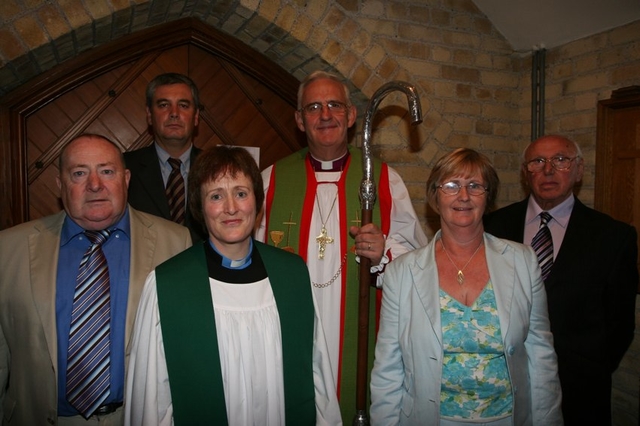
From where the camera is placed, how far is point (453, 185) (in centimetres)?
207

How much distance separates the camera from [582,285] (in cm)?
263

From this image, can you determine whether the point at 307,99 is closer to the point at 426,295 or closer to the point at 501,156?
the point at 426,295

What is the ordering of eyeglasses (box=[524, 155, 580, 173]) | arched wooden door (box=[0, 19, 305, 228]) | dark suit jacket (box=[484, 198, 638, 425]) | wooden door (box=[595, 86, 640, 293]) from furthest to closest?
wooden door (box=[595, 86, 640, 293])
arched wooden door (box=[0, 19, 305, 228])
eyeglasses (box=[524, 155, 580, 173])
dark suit jacket (box=[484, 198, 638, 425])

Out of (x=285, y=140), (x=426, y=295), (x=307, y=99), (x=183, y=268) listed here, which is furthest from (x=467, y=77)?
(x=183, y=268)

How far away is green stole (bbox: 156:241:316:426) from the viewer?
5.81ft

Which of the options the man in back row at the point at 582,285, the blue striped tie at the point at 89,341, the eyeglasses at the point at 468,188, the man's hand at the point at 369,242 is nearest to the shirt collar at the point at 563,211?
the man in back row at the point at 582,285

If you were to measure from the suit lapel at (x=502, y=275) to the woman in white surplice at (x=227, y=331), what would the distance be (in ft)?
2.30

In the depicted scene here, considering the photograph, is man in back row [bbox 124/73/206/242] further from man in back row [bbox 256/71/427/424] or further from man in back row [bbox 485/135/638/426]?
man in back row [bbox 485/135/638/426]

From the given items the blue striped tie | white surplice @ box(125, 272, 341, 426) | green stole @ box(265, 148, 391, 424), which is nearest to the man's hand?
green stole @ box(265, 148, 391, 424)

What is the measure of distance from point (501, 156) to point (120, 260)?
10.1ft

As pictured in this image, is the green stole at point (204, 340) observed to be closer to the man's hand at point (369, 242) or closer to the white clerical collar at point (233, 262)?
the white clerical collar at point (233, 262)

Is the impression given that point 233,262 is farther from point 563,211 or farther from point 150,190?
point 563,211

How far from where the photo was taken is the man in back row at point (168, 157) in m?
2.71

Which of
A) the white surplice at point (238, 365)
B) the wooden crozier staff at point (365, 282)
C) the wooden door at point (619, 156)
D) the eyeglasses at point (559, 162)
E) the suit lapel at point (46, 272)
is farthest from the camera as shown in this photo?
the wooden door at point (619, 156)
